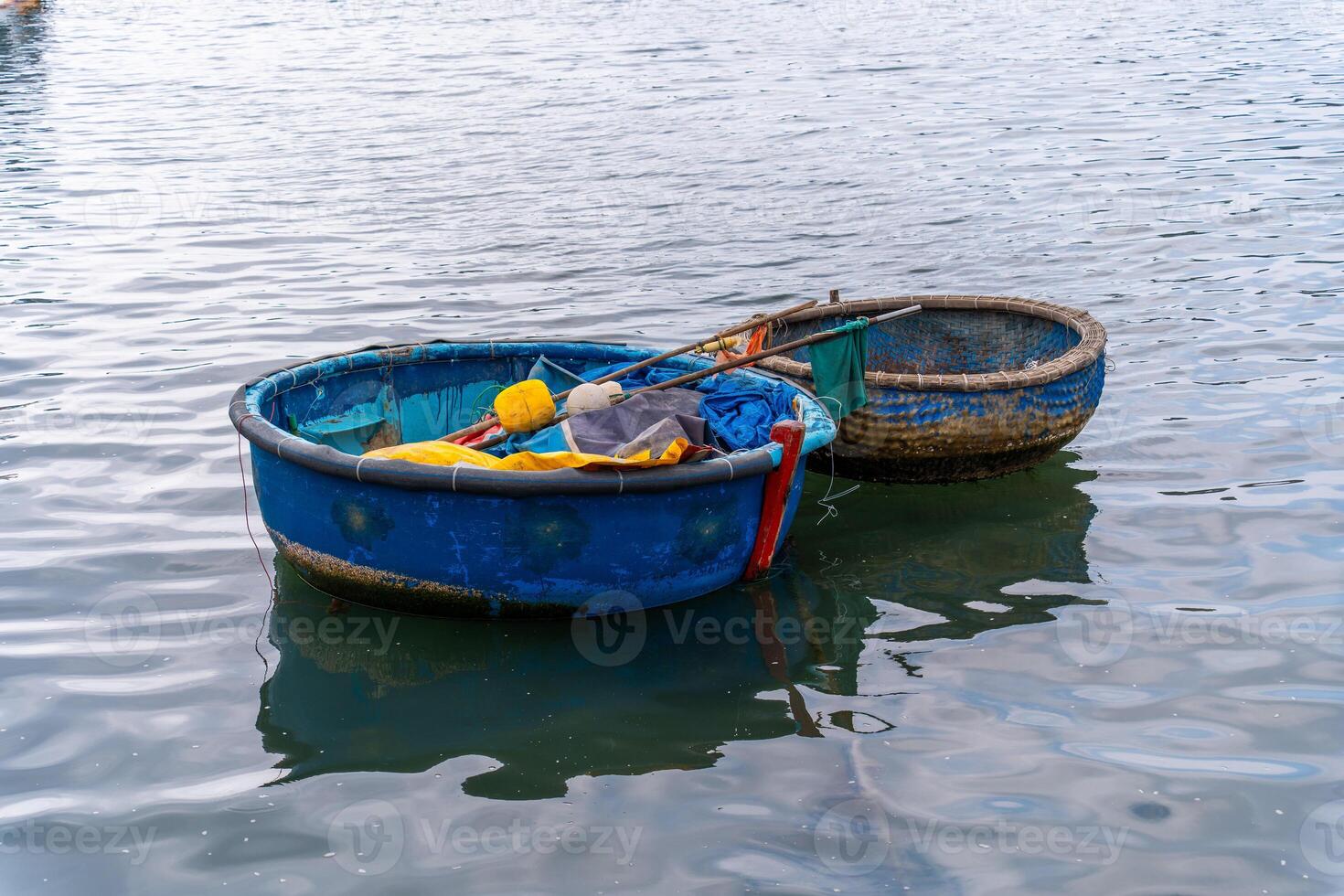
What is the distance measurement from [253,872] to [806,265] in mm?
7614

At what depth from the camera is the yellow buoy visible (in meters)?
5.39

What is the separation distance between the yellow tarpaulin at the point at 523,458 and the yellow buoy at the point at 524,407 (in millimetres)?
318

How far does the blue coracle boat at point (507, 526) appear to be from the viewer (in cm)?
461

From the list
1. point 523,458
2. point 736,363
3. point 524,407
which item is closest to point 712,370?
point 736,363

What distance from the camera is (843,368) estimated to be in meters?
5.63

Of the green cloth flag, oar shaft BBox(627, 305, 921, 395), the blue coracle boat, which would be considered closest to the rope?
the green cloth flag

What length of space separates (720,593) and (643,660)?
0.58 metres

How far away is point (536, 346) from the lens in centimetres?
629

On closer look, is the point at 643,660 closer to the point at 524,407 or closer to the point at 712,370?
the point at 524,407

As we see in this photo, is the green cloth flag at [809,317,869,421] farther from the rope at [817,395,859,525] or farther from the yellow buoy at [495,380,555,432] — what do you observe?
the yellow buoy at [495,380,555,432]

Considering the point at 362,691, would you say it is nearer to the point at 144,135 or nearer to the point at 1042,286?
the point at 1042,286

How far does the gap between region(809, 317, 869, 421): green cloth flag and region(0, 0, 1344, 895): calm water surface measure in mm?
618

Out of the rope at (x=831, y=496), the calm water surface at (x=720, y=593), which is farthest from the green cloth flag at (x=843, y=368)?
the calm water surface at (x=720, y=593)

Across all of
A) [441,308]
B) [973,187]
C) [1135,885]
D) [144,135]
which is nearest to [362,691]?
[1135,885]
